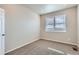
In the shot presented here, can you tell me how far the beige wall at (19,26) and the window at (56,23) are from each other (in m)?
0.45

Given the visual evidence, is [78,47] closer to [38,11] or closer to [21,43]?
[38,11]

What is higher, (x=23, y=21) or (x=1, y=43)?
(x=23, y=21)

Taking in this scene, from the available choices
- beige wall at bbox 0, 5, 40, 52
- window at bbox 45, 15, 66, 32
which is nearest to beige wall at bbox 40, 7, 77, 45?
window at bbox 45, 15, 66, 32

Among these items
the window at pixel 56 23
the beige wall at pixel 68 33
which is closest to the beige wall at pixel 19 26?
the beige wall at pixel 68 33

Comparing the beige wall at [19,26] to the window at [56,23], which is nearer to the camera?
the window at [56,23]

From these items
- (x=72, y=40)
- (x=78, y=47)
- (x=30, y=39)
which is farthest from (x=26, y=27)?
(x=78, y=47)

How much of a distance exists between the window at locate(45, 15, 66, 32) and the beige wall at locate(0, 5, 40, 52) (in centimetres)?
45

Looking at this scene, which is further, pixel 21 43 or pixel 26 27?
pixel 26 27

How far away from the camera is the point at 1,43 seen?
2.26 metres

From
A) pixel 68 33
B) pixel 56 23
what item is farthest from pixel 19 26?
pixel 68 33

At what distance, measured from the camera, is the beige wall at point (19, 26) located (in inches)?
103

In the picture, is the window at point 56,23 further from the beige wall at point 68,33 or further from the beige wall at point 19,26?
the beige wall at point 19,26

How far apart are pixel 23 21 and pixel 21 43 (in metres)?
0.90
